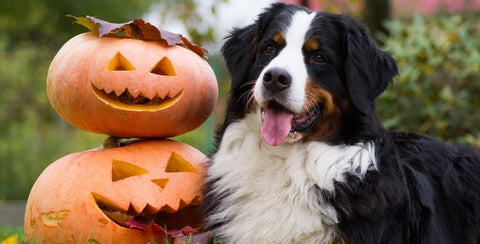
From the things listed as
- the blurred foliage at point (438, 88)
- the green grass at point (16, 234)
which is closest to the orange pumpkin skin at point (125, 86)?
the green grass at point (16, 234)

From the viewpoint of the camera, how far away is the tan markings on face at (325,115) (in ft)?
9.61

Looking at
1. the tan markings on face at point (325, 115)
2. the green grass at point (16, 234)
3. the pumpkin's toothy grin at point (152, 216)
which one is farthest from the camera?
the green grass at point (16, 234)

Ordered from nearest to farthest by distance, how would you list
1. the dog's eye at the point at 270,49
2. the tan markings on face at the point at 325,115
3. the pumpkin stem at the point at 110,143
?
the tan markings on face at the point at 325,115, the dog's eye at the point at 270,49, the pumpkin stem at the point at 110,143

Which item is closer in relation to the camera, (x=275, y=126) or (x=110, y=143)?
(x=275, y=126)

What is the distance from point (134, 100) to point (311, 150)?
112 cm

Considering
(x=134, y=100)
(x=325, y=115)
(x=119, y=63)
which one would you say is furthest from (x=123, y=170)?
(x=325, y=115)

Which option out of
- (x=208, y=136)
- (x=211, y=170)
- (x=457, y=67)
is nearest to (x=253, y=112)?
(x=211, y=170)

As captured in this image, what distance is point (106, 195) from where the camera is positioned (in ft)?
10.4

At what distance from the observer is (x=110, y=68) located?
129 inches

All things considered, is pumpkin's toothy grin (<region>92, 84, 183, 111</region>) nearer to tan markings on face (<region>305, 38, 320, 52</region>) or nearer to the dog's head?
the dog's head

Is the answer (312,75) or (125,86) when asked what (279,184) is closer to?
(312,75)

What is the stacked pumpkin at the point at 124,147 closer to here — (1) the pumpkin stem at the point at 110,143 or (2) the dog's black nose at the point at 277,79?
(1) the pumpkin stem at the point at 110,143

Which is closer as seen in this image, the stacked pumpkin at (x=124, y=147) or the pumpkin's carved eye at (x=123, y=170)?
the stacked pumpkin at (x=124, y=147)

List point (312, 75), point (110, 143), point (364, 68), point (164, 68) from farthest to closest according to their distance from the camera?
point (110, 143) → point (164, 68) → point (364, 68) → point (312, 75)
